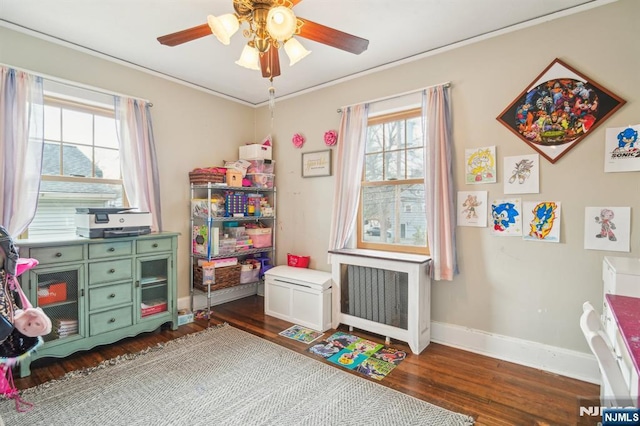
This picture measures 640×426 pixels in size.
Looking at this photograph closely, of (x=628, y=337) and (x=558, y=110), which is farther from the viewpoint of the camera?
(x=558, y=110)

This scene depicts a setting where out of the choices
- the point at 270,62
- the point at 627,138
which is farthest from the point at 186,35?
the point at 627,138

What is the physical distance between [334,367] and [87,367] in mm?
1808

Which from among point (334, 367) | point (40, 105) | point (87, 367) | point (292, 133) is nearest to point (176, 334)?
point (87, 367)

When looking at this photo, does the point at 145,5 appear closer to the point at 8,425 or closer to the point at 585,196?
the point at 8,425

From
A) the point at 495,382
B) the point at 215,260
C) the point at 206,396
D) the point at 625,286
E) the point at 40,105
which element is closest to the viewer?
the point at 625,286

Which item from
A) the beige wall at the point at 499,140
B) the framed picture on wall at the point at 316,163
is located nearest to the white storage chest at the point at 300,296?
the beige wall at the point at 499,140

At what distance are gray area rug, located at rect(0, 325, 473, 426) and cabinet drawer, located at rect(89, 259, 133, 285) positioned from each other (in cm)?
63

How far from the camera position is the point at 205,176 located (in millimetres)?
3436

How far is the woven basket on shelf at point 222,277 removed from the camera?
3464 mm

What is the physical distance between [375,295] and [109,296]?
2.24 meters

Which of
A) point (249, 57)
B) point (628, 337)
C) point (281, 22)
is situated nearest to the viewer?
point (628, 337)

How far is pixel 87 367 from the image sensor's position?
2314 millimetres

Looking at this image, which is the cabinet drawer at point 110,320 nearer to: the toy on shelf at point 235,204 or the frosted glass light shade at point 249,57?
the toy on shelf at point 235,204

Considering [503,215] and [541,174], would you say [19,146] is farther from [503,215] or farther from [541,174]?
[541,174]
